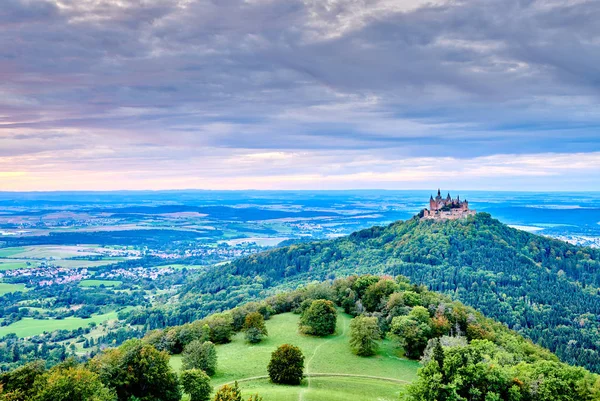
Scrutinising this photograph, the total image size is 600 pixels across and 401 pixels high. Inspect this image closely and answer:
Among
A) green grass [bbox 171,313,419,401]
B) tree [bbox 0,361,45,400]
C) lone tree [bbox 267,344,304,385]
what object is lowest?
green grass [bbox 171,313,419,401]

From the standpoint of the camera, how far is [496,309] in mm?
146625

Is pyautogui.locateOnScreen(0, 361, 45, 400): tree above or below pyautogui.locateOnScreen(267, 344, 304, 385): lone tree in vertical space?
above

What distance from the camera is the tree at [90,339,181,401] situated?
178 feet

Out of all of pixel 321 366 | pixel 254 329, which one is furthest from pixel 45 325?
pixel 321 366

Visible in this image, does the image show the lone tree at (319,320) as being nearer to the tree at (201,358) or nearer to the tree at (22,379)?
the tree at (201,358)

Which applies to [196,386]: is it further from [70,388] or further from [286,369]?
[70,388]

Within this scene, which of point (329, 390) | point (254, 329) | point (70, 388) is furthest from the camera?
point (254, 329)

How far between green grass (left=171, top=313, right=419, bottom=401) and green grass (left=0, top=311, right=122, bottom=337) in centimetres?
10121

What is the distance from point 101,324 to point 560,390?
154202 mm

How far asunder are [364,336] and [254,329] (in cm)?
2058

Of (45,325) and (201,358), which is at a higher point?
(201,358)

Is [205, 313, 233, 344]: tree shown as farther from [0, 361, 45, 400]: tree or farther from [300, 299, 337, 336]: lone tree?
[0, 361, 45, 400]: tree

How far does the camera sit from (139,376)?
55156mm

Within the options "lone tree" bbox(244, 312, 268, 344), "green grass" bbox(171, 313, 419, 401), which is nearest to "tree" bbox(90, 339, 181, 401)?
"green grass" bbox(171, 313, 419, 401)
